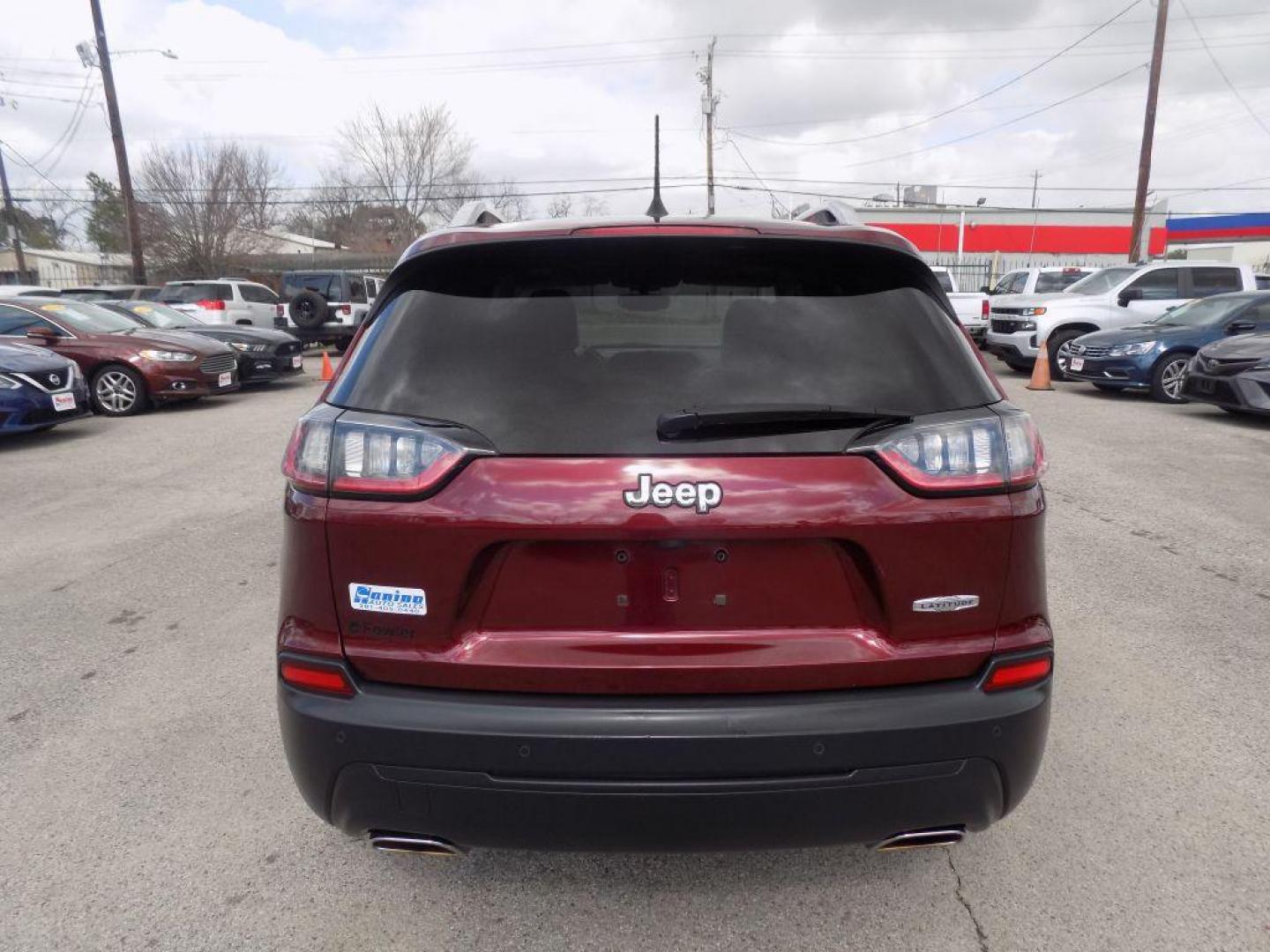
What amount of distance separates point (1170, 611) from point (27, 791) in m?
5.11

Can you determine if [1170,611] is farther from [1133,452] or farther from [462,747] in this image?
[1133,452]

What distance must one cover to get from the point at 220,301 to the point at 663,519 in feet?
71.8

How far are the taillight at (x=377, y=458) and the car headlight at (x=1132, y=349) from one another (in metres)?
12.6

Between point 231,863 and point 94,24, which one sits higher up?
point 94,24

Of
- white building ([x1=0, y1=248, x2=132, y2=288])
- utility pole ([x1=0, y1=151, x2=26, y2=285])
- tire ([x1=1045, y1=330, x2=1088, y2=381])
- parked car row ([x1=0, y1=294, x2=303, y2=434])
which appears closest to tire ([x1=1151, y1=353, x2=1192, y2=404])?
tire ([x1=1045, y1=330, x2=1088, y2=381])

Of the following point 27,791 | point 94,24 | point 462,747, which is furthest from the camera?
point 94,24

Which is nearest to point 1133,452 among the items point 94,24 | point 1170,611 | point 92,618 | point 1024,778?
point 1170,611

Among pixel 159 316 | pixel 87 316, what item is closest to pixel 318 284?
Answer: pixel 159 316

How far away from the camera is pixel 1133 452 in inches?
330

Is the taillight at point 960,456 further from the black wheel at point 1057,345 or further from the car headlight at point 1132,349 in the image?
the black wheel at point 1057,345

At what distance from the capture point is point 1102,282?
627 inches

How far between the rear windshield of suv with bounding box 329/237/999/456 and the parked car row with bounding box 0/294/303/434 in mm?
9051

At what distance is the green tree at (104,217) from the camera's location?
56812 mm

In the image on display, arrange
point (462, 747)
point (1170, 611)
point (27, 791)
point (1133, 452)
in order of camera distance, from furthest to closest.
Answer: point (1133, 452), point (1170, 611), point (27, 791), point (462, 747)
